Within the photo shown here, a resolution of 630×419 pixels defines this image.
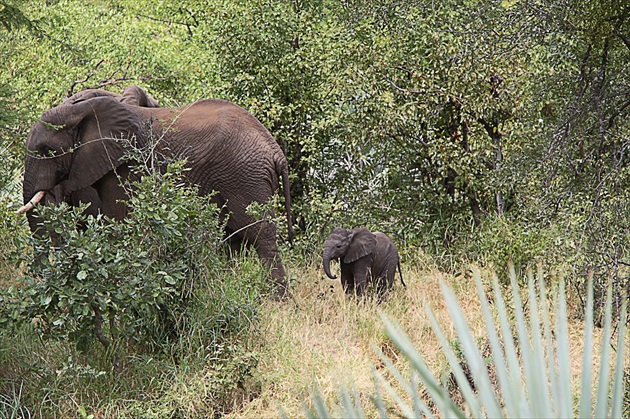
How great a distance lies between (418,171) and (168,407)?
6.16 m

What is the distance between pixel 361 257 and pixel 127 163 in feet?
8.03

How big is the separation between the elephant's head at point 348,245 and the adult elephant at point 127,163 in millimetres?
528

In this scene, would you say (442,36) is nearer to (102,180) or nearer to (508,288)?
(508,288)

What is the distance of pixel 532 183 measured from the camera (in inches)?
373

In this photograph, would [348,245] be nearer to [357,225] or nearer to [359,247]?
[359,247]

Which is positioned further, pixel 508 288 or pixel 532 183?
pixel 508 288

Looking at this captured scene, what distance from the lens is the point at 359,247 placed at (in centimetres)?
902

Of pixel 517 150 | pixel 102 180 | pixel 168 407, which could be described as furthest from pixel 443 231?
pixel 168 407

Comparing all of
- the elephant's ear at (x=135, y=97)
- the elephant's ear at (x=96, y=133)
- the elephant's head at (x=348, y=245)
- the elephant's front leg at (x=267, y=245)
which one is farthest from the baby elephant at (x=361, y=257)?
the elephant's ear at (x=135, y=97)

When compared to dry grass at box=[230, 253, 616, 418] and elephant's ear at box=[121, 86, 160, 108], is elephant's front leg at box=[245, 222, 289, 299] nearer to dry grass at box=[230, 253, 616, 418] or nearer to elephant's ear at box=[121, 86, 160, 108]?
dry grass at box=[230, 253, 616, 418]

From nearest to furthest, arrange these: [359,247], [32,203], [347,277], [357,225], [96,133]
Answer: [32,203]
[96,133]
[359,247]
[347,277]
[357,225]

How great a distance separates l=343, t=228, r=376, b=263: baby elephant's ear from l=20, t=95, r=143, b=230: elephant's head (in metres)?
2.30

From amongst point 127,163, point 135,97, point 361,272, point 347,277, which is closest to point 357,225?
point 347,277

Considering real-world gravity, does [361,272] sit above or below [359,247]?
below
